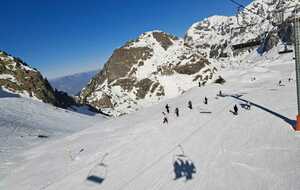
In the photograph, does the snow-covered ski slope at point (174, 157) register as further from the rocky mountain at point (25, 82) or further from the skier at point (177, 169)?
the rocky mountain at point (25, 82)

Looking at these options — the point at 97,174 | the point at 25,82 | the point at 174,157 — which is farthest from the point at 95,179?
the point at 25,82

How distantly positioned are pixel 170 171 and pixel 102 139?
15079mm

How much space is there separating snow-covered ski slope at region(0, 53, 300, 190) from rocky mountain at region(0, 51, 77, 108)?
60.8 metres

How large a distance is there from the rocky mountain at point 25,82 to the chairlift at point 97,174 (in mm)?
73490

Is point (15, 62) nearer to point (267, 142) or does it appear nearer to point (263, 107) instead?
point (263, 107)

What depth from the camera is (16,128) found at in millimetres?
45094

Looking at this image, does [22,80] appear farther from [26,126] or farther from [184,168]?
[184,168]

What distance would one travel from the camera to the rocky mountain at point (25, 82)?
307 feet

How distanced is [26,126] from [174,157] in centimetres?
3060

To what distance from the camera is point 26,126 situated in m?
47.9

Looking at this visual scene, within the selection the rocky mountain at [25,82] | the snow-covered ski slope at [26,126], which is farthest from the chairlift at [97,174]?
the rocky mountain at [25,82]

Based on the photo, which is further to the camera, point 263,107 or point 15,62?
point 15,62

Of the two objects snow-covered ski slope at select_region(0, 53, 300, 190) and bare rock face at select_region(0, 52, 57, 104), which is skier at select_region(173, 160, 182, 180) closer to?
snow-covered ski slope at select_region(0, 53, 300, 190)

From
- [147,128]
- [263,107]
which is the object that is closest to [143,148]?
[147,128]
